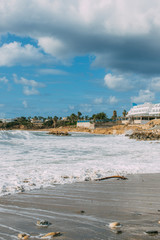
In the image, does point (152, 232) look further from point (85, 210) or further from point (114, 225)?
point (85, 210)

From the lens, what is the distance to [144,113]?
124 metres

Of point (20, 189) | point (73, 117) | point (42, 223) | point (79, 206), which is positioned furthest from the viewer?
point (73, 117)

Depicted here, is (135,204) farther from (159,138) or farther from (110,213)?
(159,138)

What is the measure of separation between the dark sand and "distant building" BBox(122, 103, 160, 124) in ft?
334

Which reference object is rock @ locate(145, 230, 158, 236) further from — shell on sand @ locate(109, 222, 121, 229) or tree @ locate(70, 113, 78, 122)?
tree @ locate(70, 113, 78, 122)

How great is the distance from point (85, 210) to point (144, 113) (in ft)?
411

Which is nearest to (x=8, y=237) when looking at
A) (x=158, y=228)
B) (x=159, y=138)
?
(x=158, y=228)

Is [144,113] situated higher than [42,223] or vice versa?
[144,113]

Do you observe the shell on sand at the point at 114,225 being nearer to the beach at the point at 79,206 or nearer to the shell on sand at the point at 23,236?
the beach at the point at 79,206

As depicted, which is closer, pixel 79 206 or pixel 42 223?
pixel 42 223

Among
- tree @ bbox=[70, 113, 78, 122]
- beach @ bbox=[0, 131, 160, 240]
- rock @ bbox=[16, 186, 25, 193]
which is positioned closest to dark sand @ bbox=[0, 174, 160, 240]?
beach @ bbox=[0, 131, 160, 240]

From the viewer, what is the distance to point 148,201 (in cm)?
471

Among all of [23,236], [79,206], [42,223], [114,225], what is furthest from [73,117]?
[23,236]

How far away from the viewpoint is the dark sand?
3.20 m
